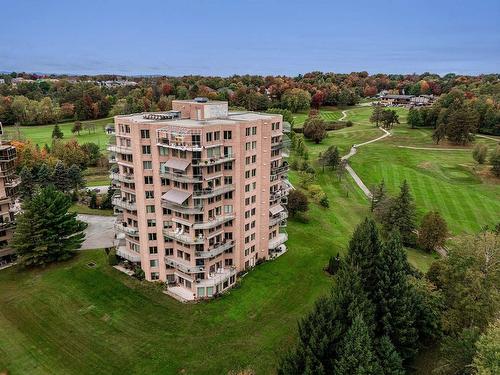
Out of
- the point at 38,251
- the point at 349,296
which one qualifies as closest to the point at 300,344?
the point at 349,296

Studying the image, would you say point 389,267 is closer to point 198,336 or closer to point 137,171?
point 198,336

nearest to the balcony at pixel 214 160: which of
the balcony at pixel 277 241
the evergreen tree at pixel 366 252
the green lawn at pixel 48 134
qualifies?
the balcony at pixel 277 241

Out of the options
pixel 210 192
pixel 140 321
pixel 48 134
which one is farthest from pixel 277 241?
pixel 48 134

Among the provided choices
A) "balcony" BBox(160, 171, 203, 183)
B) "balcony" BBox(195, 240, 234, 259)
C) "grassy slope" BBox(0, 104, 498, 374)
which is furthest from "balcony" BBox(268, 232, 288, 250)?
"balcony" BBox(160, 171, 203, 183)

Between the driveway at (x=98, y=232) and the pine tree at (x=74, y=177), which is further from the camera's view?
the pine tree at (x=74, y=177)

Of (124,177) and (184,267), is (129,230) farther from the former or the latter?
(184,267)

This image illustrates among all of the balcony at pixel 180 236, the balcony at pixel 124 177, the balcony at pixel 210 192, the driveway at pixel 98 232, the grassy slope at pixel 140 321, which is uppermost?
the balcony at pixel 124 177

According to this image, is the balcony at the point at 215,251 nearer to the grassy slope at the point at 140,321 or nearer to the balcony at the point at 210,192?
the grassy slope at the point at 140,321
